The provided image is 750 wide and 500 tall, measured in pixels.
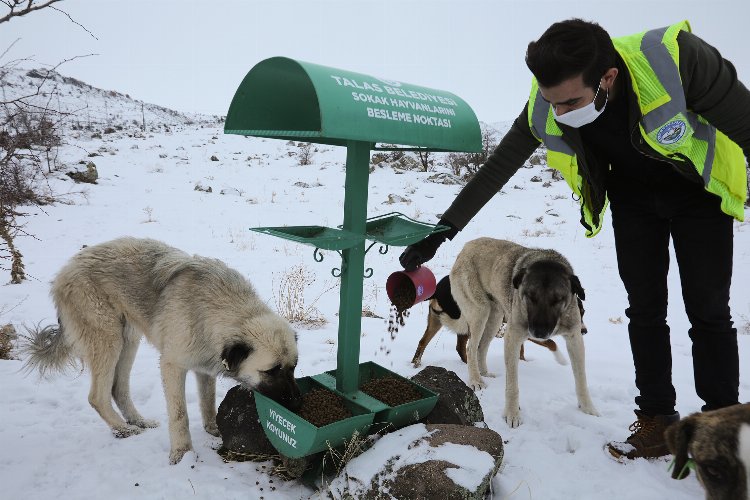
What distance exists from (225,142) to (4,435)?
Answer: 2847 cm

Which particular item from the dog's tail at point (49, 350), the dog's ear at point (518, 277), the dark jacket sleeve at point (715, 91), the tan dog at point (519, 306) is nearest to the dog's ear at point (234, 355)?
the dog's tail at point (49, 350)

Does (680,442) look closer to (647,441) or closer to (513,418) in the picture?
(647,441)

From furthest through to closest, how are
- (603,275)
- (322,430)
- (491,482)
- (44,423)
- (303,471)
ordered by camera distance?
(603,275) → (44,423) → (303,471) → (491,482) → (322,430)

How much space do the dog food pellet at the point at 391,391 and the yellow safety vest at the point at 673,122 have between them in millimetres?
2114

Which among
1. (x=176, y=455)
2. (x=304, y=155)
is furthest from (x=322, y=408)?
(x=304, y=155)

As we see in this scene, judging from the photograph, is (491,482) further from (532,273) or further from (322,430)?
(532,273)

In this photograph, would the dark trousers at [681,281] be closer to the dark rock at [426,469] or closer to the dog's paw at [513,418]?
the dog's paw at [513,418]

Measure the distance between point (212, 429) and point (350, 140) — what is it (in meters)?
2.44

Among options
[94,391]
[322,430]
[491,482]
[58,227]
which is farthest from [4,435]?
[58,227]

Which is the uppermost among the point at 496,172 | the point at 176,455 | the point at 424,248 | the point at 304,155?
the point at 304,155

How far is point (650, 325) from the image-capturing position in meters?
3.19

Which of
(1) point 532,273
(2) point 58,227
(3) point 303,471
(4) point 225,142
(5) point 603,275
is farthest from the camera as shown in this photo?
(4) point 225,142

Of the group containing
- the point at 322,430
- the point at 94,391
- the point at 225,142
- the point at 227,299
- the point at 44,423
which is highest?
the point at 225,142

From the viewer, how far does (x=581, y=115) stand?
2.61 metres
